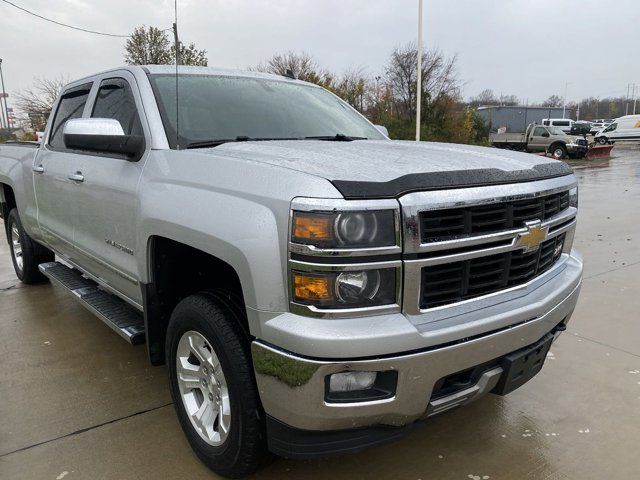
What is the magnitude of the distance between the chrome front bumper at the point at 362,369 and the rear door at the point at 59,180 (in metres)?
2.29

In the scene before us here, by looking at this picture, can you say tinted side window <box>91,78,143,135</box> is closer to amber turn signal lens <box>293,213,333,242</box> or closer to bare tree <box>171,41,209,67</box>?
amber turn signal lens <box>293,213,333,242</box>

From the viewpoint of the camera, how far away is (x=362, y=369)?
5.92ft

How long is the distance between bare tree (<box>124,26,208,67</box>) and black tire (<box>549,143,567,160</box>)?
18.2 metres

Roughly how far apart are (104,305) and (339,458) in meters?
1.84

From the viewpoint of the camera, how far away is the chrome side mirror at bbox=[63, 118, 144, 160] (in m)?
2.67

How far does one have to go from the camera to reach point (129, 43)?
23125 mm

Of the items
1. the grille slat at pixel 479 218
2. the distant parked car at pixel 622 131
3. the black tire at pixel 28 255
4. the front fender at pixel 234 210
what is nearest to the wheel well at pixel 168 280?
the front fender at pixel 234 210

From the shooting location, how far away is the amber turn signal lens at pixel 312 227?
1.77 meters

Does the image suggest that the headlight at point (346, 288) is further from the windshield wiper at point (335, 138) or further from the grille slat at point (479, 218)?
the windshield wiper at point (335, 138)

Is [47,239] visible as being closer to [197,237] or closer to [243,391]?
[197,237]

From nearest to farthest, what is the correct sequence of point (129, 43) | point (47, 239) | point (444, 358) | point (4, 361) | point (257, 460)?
point (444, 358)
point (257, 460)
point (4, 361)
point (47, 239)
point (129, 43)

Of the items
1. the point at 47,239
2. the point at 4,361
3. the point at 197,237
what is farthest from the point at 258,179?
the point at 47,239

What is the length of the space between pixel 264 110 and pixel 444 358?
6.62 ft

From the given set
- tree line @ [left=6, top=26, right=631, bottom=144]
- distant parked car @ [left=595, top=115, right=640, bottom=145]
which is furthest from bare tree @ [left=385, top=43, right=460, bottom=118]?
distant parked car @ [left=595, top=115, right=640, bottom=145]
